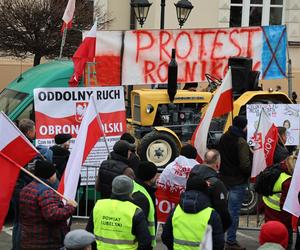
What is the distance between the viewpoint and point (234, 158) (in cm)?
937

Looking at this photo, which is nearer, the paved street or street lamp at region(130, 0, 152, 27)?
the paved street

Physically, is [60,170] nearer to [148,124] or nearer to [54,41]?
[148,124]

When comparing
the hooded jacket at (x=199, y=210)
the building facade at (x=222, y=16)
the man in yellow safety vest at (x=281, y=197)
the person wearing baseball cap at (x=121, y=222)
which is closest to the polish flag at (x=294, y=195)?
the man in yellow safety vest at (x=281, y=197)

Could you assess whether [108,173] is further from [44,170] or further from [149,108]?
[149,108]

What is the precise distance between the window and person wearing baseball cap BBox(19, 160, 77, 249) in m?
19.8

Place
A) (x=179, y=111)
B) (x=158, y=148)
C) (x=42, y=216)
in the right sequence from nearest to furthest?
1. (x=42, y=216)
2. (x=158, y=148)
3. (x=179, y=111)

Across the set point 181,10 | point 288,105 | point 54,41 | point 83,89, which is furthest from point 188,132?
point 54,41

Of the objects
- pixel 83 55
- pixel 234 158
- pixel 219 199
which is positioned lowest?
pixel 219 199

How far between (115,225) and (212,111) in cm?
355

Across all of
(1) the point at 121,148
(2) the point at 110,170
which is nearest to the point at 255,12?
(1) the point at 121,148

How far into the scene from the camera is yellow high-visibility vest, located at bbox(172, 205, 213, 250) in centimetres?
619

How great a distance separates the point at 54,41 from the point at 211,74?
6515mm

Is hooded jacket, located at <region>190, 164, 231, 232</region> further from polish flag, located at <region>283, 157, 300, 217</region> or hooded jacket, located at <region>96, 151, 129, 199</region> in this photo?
hooded jacket, located at <region>96, 151, 129, 199</region>

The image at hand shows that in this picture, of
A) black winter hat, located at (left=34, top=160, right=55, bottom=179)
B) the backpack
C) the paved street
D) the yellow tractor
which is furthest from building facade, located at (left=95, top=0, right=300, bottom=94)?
black winter hat, located at (left=34, top=160, right=55, bottom=179)
